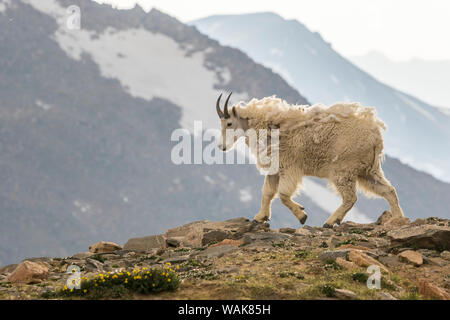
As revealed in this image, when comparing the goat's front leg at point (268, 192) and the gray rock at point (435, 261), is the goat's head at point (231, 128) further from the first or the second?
A: the gray rock at point (435, 261)

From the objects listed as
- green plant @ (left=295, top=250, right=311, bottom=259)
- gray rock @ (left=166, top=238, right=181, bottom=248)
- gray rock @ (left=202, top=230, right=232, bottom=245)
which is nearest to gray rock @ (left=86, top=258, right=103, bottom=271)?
gray rock @ (left=166, top=238, right=181, bottom=248)

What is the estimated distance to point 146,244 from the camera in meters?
16.5

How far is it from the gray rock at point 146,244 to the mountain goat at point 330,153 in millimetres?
2784

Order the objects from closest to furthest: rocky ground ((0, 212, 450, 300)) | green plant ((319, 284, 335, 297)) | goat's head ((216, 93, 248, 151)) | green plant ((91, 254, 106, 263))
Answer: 1. green plant ((319, 284, 335, 297))
2. rocky ground ((0, 212, 450, 300))
3. green plant ((91, 254, 106, 263))
4. goat's head ((216, 93, 248, 151))

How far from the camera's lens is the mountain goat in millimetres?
16109

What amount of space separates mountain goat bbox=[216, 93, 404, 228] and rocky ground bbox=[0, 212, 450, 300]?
872 millimetres

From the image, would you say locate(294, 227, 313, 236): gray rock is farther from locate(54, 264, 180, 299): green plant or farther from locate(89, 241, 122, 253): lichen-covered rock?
locate(54, 264, 180, 299): green plant

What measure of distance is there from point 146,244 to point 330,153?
5517mm

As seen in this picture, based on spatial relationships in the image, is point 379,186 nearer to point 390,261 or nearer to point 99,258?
point 390,261

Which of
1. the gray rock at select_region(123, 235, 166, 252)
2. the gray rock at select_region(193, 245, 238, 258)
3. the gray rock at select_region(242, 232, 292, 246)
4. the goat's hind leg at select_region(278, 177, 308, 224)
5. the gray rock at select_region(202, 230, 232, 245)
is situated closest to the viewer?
the gray rock at select_region(193, 245, 238, 258)

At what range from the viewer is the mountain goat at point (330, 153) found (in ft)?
52.9
